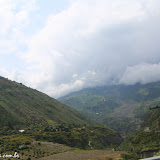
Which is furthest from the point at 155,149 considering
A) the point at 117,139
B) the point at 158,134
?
the point at 117,139

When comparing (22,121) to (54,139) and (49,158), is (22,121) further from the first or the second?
Answer: (49,158)

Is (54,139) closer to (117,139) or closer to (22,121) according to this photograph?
(22,121)

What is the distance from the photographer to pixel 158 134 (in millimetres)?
93000

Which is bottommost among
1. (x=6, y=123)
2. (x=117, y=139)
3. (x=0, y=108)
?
(x=117, y=139)

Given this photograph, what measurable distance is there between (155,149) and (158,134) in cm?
3044

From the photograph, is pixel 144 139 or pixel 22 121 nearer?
pixel 144 139

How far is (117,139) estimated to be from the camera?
18638 cm

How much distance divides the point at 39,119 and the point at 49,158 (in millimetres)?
144633

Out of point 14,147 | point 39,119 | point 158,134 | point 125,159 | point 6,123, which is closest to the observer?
point 125,159

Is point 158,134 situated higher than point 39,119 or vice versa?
point 39,119

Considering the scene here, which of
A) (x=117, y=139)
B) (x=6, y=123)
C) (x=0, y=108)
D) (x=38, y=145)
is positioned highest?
(x=0, y=108)

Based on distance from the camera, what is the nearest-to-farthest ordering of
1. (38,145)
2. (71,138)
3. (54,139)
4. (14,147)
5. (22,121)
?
(14,147), (38,145), (54,139), (71,138), (22,121)

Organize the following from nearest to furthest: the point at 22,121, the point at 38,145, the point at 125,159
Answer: the point at 125,159
the point at 38,145
the point at 22,121

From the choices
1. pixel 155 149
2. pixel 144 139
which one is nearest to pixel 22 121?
pixel 144 139
